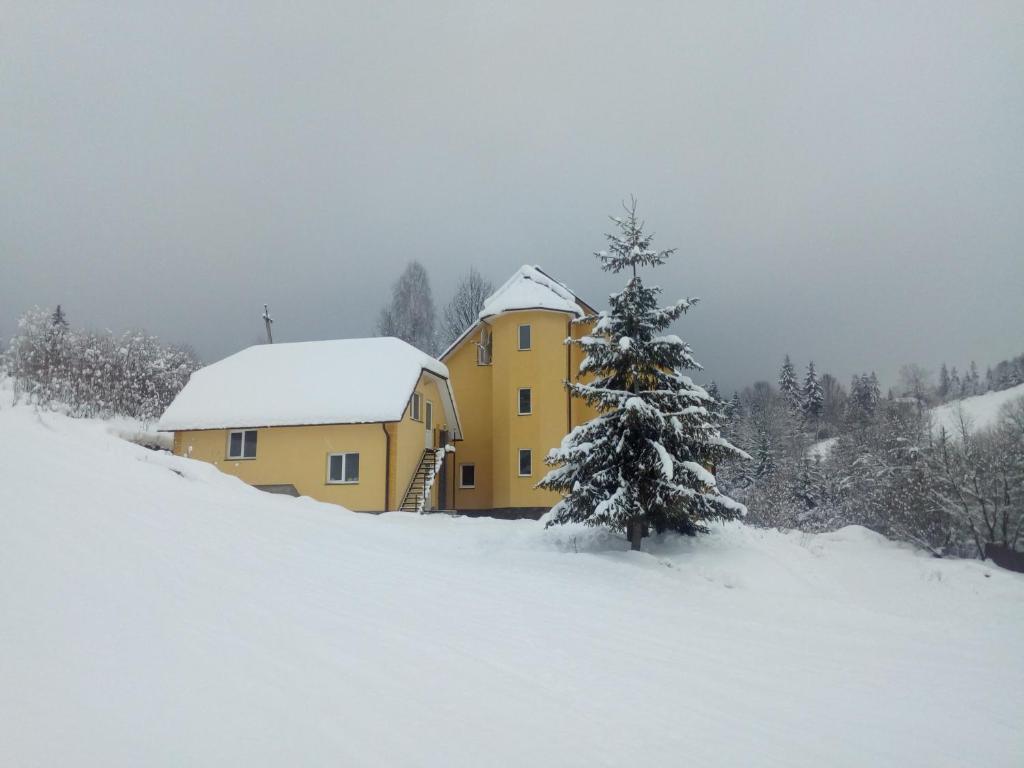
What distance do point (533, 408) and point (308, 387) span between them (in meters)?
8.63

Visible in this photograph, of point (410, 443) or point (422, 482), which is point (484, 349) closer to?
point (410, 443)

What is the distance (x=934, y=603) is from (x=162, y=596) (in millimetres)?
14238

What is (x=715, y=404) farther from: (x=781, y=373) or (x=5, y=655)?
(x=781, y=373)

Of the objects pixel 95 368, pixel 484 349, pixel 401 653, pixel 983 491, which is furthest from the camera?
pixel 95 368

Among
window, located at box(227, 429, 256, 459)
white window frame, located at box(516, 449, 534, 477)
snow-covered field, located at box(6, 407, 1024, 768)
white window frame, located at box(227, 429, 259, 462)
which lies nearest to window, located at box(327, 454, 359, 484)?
white window frame, located at box(227, 429, 259, 462)

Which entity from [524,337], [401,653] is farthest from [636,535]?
[524,337]

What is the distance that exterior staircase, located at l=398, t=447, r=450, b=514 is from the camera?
2467 cm

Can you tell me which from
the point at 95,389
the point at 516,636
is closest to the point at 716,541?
the point at 516,636

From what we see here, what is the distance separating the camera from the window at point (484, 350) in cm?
3094

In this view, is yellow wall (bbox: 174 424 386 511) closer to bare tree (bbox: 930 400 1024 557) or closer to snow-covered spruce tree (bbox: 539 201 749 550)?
snow-covered spruce tree (bbox: 539 201 749 550)

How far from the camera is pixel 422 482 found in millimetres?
25781

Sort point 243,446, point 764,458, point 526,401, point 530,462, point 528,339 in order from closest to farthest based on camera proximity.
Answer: point 243,446
point 530,462
point 526,401
point 528,339
point 764,458

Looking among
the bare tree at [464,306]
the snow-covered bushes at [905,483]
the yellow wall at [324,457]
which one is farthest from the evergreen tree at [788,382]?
the yellow wall at [324,457]

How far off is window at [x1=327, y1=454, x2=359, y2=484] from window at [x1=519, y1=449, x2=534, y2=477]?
21.9 ft
